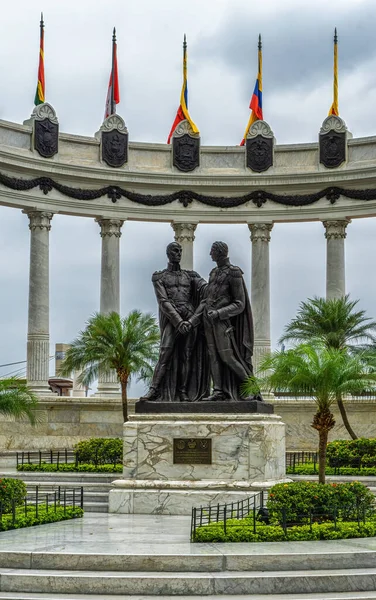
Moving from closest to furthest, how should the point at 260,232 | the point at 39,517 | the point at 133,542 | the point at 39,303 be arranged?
the point at 133,542
the point at 39,517
the point at 39,303
the point at 260,232

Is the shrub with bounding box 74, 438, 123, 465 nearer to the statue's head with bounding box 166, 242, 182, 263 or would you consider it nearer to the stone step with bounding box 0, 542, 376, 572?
the statue's head with bounding box 166, 242, 182, 263

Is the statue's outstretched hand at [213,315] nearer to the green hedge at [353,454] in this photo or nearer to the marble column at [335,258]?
the green hedge at [353,454]

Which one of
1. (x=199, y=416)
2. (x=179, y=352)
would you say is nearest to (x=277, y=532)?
(x=199, y=416)

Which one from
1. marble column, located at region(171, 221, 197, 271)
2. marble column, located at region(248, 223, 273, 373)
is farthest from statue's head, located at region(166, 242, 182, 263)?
marble column, located at region(171, 221, 197, 271)

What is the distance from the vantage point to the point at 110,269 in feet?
193

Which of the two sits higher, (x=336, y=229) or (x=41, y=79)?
(x=41, y=79)

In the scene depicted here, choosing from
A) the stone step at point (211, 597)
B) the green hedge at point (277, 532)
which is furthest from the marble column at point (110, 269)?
the stone step at point (211, 597)

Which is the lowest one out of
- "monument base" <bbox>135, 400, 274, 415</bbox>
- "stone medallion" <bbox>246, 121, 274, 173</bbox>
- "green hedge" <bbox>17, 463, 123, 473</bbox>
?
"green hedge" <bbox>17, 463, 123, 473</bbox>

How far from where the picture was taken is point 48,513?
81.0 feet

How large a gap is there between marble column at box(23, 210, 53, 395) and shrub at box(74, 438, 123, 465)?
12.8 m

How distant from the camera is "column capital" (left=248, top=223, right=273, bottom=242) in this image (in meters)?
60.2

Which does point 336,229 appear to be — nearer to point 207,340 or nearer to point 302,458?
point 302,458

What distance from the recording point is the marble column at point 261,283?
194 feet

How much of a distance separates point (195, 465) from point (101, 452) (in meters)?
16.9
